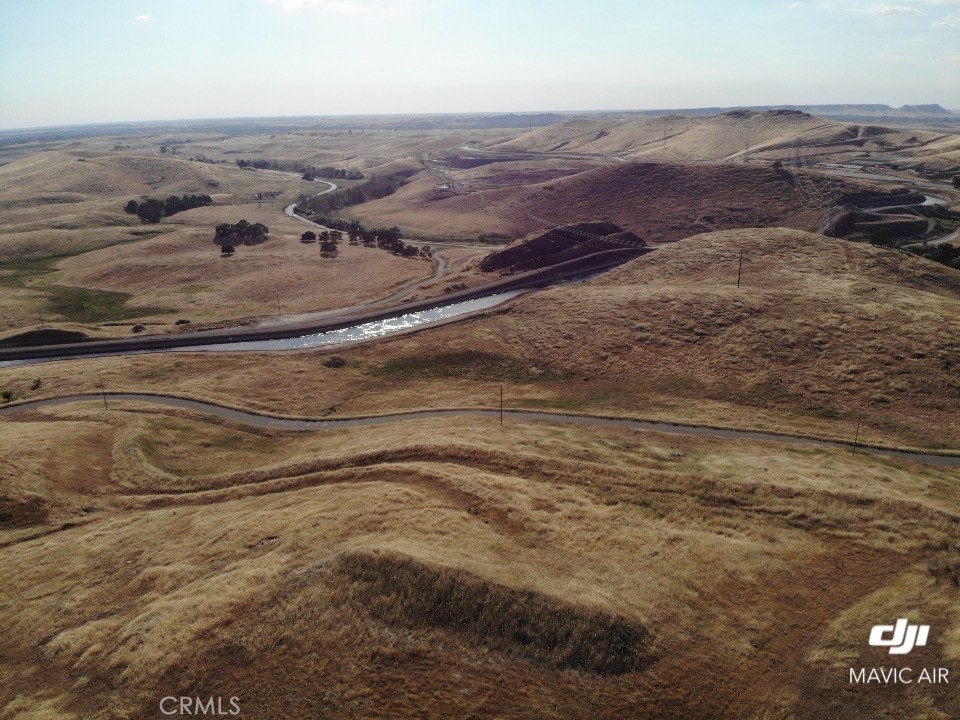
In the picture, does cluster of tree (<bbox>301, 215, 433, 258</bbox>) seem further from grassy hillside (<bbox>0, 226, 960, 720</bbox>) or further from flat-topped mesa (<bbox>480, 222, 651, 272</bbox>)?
grassy hillside (<bbox>0, 226, 960, 720</bbox>)

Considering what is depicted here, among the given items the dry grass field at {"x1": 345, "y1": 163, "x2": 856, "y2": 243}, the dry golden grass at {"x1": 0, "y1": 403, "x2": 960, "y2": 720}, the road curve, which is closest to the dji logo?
the dry golden grass at {"x1": 0, "y1": 403, "x2": 960, "y2": 720}

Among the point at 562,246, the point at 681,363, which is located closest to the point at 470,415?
the point at 681,363

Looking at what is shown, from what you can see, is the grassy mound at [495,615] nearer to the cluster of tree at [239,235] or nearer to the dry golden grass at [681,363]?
the dry golden grass at [681,363]

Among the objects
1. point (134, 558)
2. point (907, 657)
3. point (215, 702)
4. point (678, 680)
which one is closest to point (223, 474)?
point (134, 558)

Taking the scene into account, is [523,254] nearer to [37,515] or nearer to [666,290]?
[666,290]

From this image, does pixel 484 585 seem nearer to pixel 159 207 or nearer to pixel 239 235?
pixel 239 235

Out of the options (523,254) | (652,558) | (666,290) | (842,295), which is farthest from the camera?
(523,254)

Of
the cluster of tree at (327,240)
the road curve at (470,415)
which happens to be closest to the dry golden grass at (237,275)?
the cluster of tree at (327,240)
